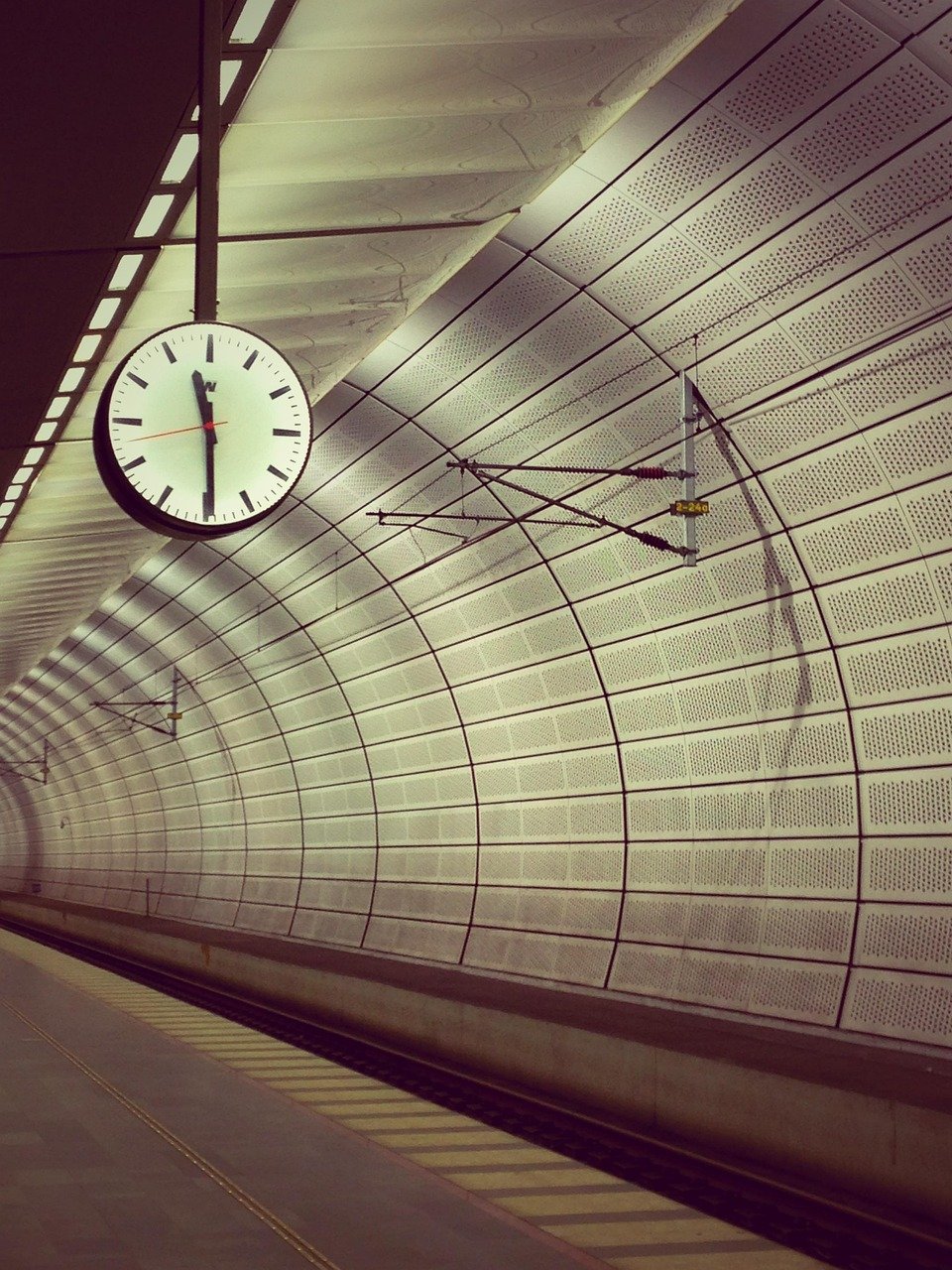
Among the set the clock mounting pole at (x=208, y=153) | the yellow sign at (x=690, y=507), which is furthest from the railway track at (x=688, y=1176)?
the clock mounting pole at (x=208, y=153)

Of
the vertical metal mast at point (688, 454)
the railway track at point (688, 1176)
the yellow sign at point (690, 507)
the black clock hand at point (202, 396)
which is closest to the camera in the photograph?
the black clock hand at point (202, 396)

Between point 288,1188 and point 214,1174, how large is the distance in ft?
2.05

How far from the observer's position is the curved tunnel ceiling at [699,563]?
1363cm

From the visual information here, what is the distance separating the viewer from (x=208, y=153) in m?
6.25

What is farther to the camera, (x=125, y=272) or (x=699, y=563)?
(x=699, y=563)

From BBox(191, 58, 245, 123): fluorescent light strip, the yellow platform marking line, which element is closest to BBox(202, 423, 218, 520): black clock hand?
BBox(191, 58, 245, 123): fluorescent light strip

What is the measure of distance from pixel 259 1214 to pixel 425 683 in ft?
65.9

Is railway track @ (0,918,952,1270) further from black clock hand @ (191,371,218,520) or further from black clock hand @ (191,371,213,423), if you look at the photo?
black clock hand @ (191,371,213,423)

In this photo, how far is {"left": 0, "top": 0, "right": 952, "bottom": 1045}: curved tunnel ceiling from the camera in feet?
44.7

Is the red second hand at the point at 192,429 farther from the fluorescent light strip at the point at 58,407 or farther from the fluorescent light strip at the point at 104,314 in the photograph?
the fluorescent light strip at the point at 58,407

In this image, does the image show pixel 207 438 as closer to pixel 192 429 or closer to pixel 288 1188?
pixel 192 429

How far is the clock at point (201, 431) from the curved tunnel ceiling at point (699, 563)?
295 inches

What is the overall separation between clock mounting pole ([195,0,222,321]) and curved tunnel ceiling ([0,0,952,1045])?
727 cm

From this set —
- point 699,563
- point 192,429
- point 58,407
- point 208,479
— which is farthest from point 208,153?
point 699,563
